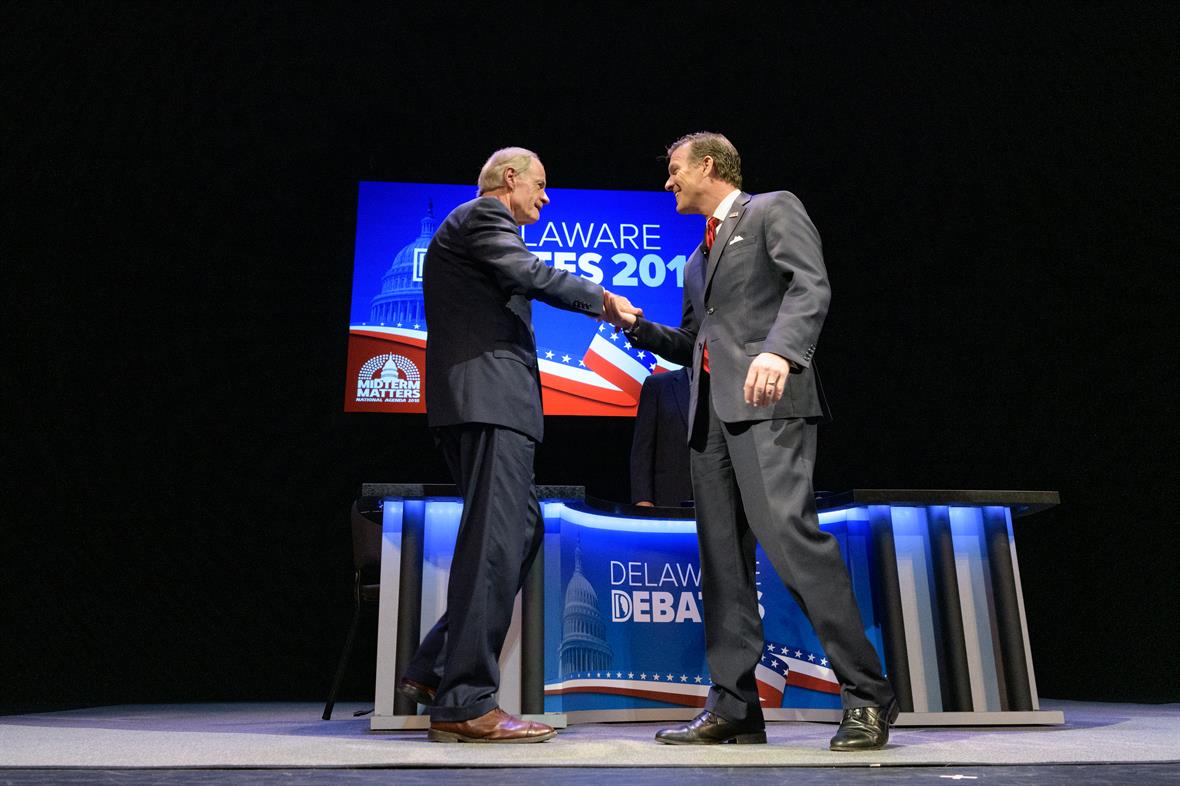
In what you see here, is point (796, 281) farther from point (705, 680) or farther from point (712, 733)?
point (705, 680)

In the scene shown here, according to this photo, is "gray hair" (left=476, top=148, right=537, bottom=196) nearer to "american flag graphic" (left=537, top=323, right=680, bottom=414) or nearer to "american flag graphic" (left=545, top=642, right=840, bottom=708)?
"american flag graphic" (left=545, top=642, right=840, bottom=708)

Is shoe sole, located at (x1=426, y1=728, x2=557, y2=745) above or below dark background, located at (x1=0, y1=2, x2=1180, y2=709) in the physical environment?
below

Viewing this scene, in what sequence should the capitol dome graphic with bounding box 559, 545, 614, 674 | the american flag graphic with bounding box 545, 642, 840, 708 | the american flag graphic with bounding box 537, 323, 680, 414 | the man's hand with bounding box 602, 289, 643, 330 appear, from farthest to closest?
the american flag graphic with bounding box 537, 323, 680, 414
the american flag graphic with bounding box 545, 642, 840, 708
the capitol dome graphic with bounding box 559, 545, 614, 674
the man's hand with bounding box 602, 289, 643, 330

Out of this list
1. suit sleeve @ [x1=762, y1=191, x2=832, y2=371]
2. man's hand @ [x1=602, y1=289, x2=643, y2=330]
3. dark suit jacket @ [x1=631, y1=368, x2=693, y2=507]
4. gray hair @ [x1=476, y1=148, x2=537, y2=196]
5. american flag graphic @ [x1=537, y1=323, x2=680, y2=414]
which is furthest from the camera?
american flag graphic @ [x1=537, y1=323, x2=680, y2=414]

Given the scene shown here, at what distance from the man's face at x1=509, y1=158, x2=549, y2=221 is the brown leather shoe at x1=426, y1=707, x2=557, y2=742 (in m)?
1.27

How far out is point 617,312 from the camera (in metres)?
2.26

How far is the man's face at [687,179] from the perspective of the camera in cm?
232

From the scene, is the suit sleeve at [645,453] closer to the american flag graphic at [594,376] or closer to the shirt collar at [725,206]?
the american flag graphic at [594,376]

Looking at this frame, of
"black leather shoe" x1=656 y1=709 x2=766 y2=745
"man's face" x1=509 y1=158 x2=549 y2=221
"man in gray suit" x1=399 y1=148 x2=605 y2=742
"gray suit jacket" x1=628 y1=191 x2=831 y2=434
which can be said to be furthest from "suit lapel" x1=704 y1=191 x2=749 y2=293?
"black leather shoe" x1=656 y1=709 x2=766 y2=745

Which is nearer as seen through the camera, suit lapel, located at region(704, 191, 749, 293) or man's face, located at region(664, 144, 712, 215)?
suit lapel, located at region(704, 191, 749, 293)

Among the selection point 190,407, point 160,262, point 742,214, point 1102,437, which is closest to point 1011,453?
point 1102,437

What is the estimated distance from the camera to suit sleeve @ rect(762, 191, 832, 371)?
1960 mm

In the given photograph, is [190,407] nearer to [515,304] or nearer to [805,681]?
[515,304]

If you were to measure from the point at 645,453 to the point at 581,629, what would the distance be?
1425 millimetres
